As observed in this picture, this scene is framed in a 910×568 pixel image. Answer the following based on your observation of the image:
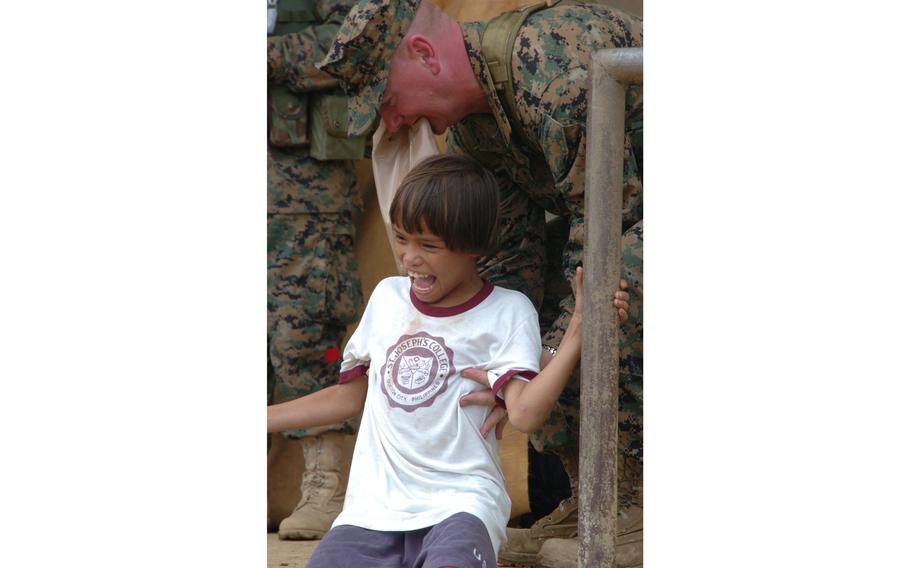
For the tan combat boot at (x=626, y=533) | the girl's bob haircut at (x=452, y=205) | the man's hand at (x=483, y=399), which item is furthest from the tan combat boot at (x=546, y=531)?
the girl's bob haircut at (x=452, y=205)

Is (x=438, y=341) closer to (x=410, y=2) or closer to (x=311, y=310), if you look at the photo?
(x=410, y=2)

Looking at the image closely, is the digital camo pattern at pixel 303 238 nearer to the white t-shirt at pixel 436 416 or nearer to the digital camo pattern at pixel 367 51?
the digital camo pattern at pixel 367 51

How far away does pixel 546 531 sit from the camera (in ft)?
12.2

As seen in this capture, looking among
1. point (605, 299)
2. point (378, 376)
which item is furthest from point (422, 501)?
point (605, 299)

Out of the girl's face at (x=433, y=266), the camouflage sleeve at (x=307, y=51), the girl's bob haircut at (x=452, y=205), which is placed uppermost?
the camouflage sleeve at (x=307, y=51)

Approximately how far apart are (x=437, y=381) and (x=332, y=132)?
5.52ft

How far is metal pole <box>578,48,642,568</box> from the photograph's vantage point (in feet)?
9.08

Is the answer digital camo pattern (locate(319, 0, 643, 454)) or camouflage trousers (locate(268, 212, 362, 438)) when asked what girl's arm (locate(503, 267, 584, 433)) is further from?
camouflage trousers (locate(268, 212, 362, 438))

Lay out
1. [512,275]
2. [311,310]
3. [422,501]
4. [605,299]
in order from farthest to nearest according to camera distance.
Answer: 1. [311,310]
2. [512,275]
3. [422,501]
4. [605,299]

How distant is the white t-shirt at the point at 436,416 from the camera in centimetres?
297

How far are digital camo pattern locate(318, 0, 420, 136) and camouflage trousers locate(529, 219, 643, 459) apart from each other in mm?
670

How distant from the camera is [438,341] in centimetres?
307

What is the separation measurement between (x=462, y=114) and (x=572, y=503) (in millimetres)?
1070

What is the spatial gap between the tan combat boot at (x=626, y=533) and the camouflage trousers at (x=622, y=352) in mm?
135
